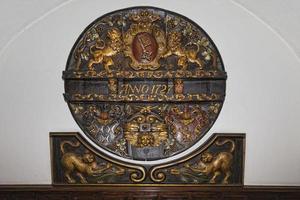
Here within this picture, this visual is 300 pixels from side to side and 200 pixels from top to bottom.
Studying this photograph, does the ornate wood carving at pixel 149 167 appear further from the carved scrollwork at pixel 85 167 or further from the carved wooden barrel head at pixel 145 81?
the carved wooden barrel head at pixel 145 81

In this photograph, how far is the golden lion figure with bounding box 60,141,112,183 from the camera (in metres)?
2.82

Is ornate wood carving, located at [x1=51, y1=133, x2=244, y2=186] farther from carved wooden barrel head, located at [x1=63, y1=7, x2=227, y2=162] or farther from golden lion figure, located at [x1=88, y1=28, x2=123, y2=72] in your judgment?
golden lion figure, located at [x1=88, y1=28, x2=123, y2=72]

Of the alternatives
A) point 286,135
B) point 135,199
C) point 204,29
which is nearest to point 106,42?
point 204,29

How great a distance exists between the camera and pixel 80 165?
9.26 ft

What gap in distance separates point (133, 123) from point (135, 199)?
0.69 meters

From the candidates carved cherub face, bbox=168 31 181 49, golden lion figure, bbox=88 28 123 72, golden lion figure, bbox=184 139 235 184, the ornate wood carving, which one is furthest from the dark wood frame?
carved cherub face, bbox=168 31 181 49

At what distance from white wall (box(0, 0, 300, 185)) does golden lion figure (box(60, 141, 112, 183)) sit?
17cm

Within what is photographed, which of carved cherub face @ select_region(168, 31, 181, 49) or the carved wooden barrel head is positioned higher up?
carved cherub face @ select_region(168, 31, 181, 49)

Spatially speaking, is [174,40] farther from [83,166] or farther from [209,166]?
[83,166]

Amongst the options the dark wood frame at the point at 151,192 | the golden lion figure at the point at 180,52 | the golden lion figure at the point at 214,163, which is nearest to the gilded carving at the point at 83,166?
the dark wood frame at the point at 151,192

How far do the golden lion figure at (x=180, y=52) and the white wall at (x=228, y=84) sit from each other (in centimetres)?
22

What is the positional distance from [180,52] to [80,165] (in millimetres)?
1360

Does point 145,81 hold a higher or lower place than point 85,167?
higher

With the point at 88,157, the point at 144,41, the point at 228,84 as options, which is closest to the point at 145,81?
the point at 144,41
